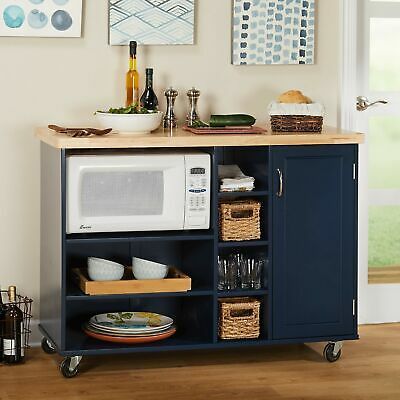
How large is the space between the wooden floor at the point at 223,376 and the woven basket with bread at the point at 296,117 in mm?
962

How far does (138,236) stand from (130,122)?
1.47 ft

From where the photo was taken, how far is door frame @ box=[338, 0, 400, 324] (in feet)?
14.9

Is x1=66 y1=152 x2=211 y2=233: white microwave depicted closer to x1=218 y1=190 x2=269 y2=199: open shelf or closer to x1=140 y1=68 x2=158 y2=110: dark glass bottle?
x1=218 y1=190 x2=269 y2=199: open shelf

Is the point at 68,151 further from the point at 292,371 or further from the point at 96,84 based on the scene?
the point at 292,371

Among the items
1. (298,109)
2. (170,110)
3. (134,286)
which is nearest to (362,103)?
(298,109)

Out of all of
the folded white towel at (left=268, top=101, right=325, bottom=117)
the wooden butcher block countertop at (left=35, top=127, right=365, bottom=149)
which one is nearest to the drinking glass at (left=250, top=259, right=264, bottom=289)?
the wooden butcher block countertop at (left=35, top=127, right=365, bottom=149)

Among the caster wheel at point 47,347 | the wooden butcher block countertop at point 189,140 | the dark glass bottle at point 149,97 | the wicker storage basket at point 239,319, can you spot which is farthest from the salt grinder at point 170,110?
the caster wheel at point 47,347

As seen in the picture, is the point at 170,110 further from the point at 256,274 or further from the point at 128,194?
the point at 256,274

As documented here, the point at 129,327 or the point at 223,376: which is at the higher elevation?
the point at 129,327

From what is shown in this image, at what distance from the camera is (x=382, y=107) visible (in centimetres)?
466

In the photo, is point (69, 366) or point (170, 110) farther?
point (170, 110)

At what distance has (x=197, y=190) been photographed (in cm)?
390

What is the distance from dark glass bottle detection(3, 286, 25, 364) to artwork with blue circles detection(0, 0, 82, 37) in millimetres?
1075

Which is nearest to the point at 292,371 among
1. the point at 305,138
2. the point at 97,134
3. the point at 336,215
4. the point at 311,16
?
the point at 336,215
